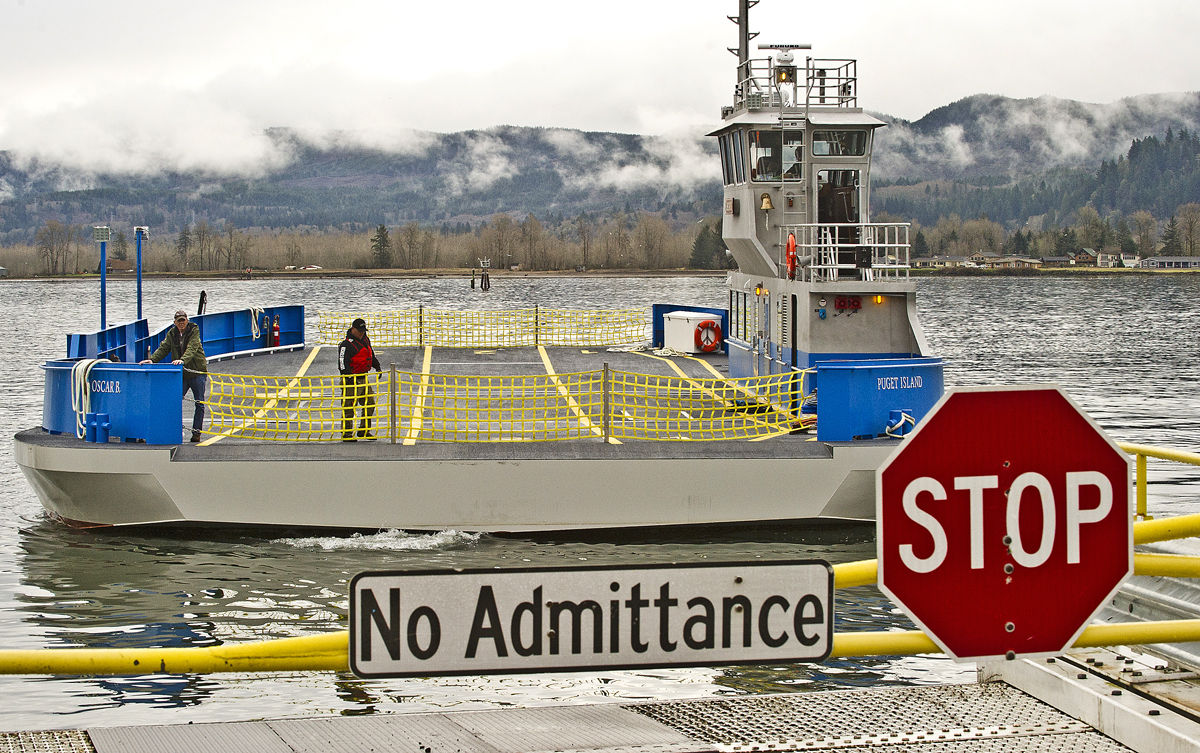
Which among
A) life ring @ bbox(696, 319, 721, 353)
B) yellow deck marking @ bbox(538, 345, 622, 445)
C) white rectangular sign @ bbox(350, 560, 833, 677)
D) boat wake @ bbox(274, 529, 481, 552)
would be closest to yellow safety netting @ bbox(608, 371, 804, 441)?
yellow deck marking @ bbox(538, 345, 622, 445)

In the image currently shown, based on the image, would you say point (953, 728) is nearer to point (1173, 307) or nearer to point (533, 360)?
point (533, 360)

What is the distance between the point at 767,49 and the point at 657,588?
61.4 feet

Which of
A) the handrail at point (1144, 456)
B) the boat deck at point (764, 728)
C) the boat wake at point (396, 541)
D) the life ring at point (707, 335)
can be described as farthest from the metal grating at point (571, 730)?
the life ring at point (707, 335)

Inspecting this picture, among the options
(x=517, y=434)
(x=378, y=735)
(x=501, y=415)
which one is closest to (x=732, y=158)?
(x=501, y=415)

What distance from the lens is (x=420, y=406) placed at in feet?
61.2

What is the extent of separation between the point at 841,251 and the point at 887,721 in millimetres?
15928

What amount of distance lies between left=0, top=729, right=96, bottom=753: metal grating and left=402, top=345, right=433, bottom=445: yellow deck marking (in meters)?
9.48

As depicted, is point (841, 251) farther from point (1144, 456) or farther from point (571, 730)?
point (571, 730)

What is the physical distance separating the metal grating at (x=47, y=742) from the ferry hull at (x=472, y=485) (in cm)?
978

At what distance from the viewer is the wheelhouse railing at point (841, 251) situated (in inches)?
772

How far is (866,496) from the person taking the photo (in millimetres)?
16297

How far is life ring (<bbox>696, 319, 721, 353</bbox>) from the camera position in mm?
29109

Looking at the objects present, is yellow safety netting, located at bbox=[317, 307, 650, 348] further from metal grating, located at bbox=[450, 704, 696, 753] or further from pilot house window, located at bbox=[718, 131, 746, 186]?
metal grating, located at bbox=[450, 704, 696, 753]

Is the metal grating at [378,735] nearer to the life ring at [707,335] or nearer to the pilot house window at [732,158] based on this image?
the pilot house window at [732,158]
